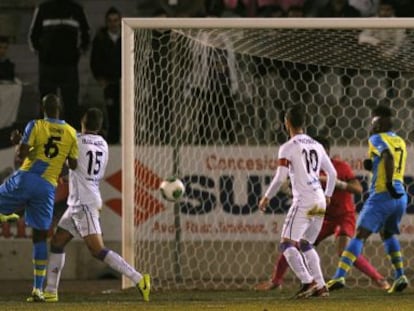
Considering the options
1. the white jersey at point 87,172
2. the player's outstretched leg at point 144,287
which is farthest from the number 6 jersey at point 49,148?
the player's outstretched leg at point 144,287

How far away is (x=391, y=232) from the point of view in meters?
12.5

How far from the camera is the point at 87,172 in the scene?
11.7m

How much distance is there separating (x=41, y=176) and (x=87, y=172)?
1.35 ft

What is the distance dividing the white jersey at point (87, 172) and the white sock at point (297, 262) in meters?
1.72

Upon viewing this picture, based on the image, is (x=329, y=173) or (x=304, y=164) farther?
(x=329, y=173)

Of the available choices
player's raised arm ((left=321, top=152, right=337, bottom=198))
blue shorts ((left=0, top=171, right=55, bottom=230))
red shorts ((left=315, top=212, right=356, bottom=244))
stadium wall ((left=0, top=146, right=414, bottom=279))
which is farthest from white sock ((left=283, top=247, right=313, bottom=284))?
stadium wall ((left=0, top=146, right=414, bottom=279))

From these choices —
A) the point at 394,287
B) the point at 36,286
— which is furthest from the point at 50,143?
the point at 394,287

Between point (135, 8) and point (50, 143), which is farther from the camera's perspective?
point (135, 8)

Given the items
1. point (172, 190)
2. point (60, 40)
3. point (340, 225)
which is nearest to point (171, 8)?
point (60, 40)

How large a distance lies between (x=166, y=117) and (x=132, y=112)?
112 centimetres

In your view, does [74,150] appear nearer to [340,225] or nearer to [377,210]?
[377,210]

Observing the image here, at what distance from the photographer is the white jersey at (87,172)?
11.6 m

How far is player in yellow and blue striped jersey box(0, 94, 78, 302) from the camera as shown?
1146cm

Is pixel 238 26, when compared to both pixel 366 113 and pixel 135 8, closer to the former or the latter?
pixel 366 113
